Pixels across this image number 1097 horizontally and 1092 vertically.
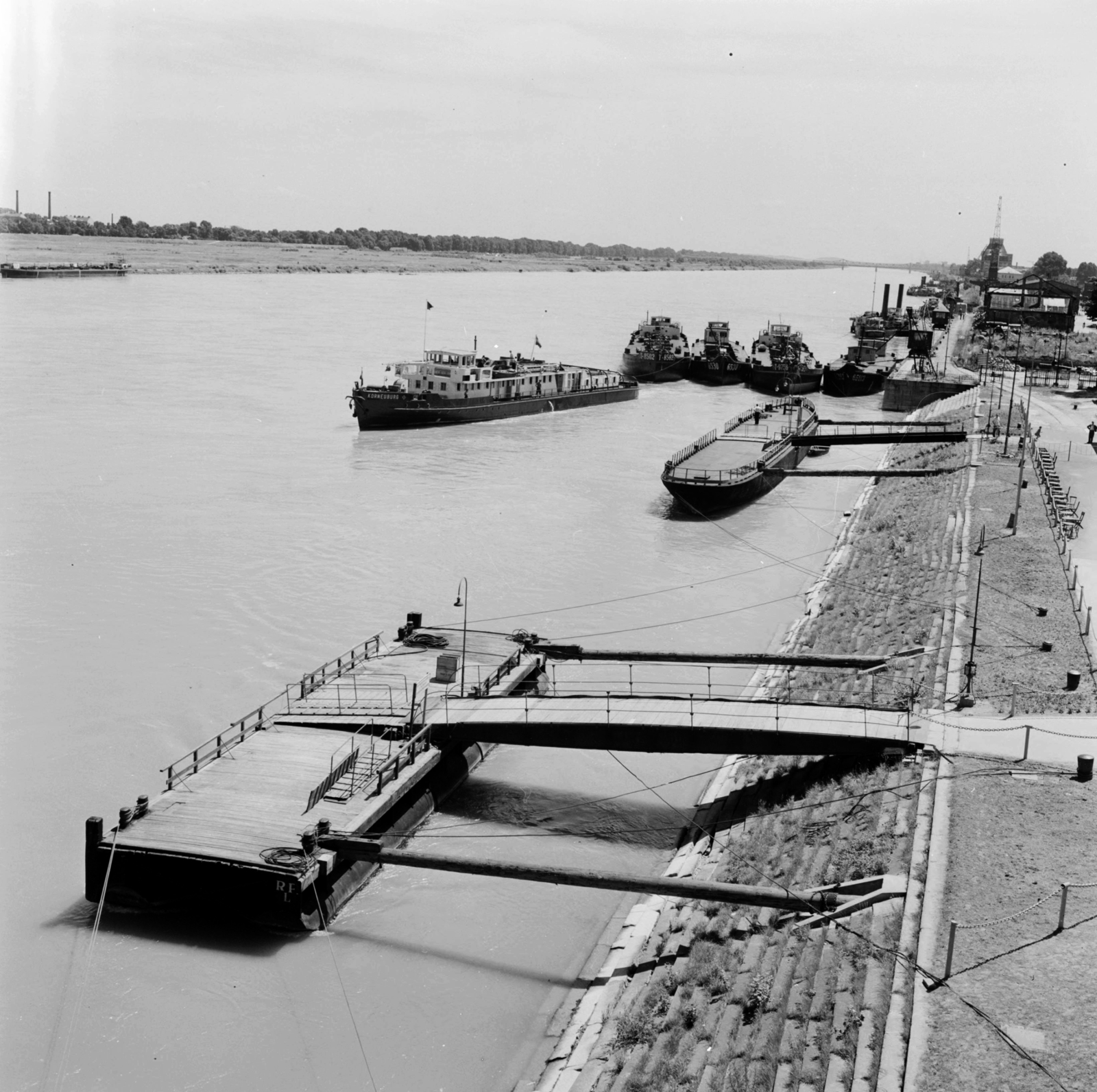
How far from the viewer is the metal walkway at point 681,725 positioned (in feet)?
58.7

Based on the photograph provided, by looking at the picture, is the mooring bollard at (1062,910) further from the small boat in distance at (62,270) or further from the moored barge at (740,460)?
the small boat in distance at (62,270)

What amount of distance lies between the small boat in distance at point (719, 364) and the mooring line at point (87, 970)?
7263cm

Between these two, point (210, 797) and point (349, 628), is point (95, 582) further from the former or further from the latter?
point (210, 797)

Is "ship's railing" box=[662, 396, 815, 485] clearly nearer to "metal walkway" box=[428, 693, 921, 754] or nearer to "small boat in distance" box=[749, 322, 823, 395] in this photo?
"small boat in distance" box=[749, 322, 823, 395]

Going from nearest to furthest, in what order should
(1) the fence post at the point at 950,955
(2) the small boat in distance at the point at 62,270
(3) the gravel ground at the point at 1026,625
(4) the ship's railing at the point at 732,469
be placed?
1. (1) the fence post at the point at 950,955
2. (3) the gravel ground at the point at 1026,625
3. (4) the ship's railing at the point at 732,469
4. (2) the small boat in distance at the point at 62,270

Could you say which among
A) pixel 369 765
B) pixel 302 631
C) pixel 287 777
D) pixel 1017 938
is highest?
pixel 1017 938

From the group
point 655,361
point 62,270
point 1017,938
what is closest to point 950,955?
point 1017,938

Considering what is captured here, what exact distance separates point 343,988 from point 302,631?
12.7 m

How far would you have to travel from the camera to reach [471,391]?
62031mm

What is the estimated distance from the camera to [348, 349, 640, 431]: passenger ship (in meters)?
56.8

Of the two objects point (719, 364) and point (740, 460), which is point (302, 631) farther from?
point (719, 364)

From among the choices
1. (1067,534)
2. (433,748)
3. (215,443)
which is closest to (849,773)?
(433,748)

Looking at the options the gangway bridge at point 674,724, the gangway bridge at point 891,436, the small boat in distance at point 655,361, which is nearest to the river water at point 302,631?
the gangway bridge at point 674,724

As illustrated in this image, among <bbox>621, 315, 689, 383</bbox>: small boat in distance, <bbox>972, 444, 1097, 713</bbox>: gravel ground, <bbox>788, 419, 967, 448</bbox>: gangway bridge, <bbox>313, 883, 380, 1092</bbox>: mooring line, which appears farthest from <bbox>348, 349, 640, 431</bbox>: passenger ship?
<bbox>313, 883, 380, 1092</bbox>: mooring line
